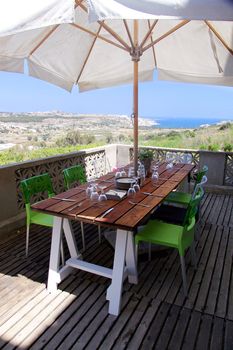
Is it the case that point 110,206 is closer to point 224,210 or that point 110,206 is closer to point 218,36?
point 218,36

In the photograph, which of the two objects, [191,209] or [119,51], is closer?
[191,209]

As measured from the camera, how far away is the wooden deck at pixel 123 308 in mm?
1814

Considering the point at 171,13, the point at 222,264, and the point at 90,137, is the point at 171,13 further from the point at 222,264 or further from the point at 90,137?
the point at 90,137

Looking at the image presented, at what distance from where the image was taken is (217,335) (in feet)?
6.13

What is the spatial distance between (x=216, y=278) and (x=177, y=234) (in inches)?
24.8

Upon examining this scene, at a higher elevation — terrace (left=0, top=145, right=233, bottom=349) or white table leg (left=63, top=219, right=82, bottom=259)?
white table leg (left=63, top=219, right=82, bottom=259)

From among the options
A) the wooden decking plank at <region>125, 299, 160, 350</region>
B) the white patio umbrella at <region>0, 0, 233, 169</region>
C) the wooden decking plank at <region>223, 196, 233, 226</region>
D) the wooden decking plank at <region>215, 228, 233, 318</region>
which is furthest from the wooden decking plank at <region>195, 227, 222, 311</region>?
the white patio umbrella at <region>0, 0, 233, 169</region>

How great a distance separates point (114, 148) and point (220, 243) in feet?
11.1

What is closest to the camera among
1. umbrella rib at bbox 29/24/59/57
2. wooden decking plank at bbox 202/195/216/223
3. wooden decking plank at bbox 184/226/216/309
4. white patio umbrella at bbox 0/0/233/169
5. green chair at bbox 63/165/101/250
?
wooden decking plank at bbox 184/226/216/309

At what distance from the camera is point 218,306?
2154 mm

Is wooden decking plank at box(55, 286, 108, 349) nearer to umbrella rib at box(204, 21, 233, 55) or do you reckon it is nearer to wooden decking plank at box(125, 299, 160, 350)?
wooden decking plank at box(125, 299, 160, 350)

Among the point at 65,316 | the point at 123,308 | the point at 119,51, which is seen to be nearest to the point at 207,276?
the point at 123,308

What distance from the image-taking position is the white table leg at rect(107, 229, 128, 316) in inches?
78.4

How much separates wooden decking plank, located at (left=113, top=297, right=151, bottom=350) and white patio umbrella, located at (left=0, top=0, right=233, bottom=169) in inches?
58.2
